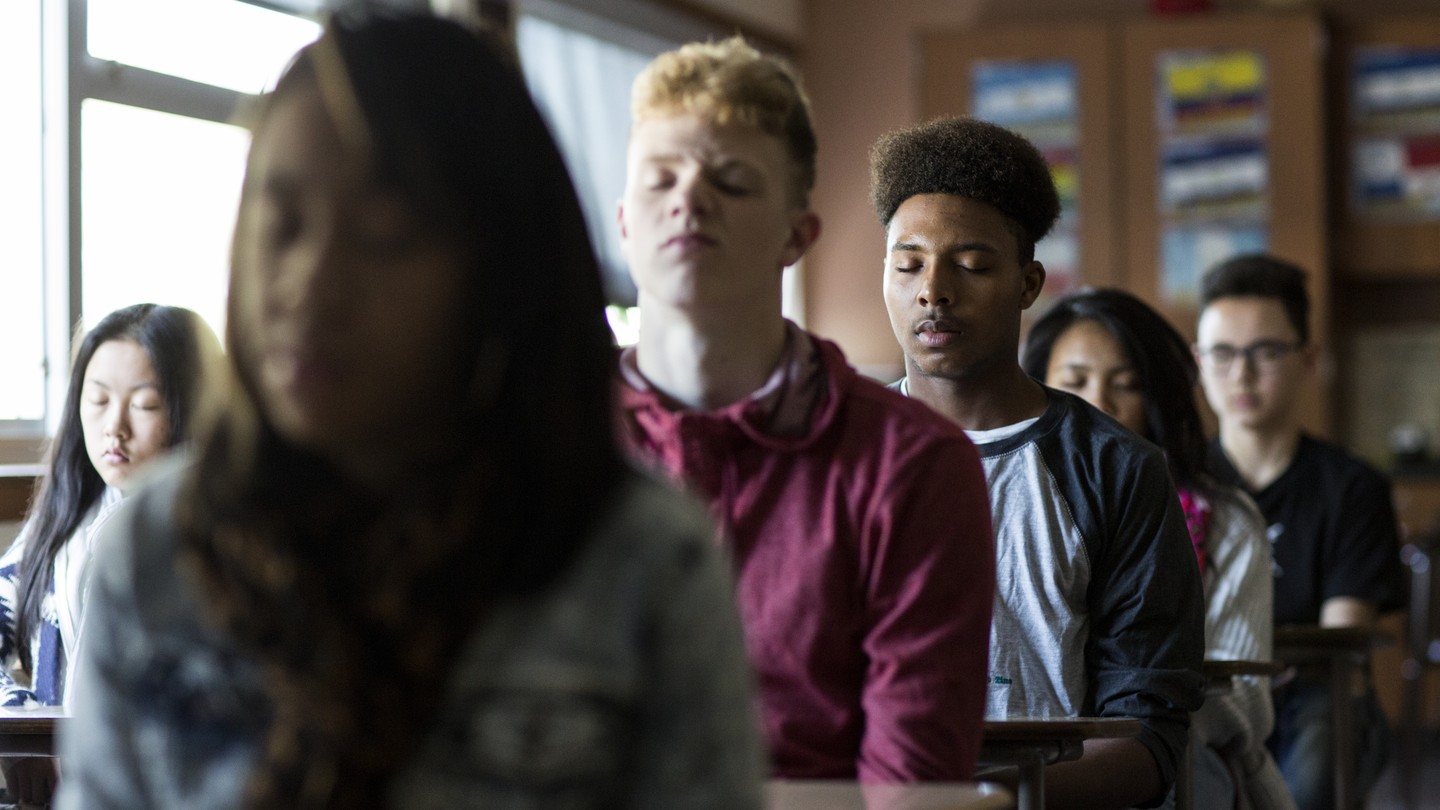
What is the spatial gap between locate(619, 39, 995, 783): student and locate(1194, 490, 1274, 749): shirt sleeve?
125 cm

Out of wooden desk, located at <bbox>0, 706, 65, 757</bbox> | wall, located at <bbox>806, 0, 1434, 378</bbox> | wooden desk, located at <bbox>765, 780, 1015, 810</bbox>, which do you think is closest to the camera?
wooden desk, located at <bbox>765, 780, 1015, 810</bbox>

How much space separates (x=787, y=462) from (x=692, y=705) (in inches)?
22.0

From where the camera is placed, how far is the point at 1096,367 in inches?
105

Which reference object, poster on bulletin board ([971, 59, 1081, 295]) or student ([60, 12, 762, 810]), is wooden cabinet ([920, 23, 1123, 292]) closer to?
poster on bulletin board ([971, 59, 1081, 295])

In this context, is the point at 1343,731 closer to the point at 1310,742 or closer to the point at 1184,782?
the point at 1310,742

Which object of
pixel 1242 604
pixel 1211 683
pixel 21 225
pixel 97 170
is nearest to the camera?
pixel 1211 683

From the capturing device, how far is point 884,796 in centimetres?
118

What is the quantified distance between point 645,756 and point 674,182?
60cm

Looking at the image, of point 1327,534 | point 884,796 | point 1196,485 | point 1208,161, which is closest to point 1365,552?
point 1327,534

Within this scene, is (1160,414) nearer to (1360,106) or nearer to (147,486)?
(147,486)

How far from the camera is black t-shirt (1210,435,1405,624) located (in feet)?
10.3

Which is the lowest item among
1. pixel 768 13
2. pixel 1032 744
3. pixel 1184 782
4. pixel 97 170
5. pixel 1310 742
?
pixel 1310 742

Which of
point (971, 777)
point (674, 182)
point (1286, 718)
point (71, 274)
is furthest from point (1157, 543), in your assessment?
point (71, 274)

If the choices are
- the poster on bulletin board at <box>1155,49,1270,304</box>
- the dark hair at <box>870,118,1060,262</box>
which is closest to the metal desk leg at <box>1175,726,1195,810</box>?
the dark hair at <box>870,118,1060,262</box>
